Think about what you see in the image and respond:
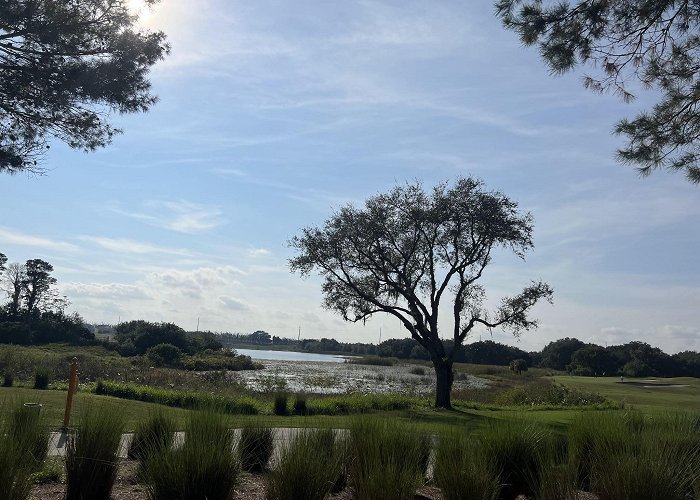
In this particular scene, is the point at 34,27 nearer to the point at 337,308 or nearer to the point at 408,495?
the point at 408,495

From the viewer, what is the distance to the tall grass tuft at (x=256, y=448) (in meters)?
7.46

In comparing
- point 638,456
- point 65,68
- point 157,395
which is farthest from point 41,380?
point 638,456

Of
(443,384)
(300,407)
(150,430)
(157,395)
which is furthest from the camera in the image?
(443,384)

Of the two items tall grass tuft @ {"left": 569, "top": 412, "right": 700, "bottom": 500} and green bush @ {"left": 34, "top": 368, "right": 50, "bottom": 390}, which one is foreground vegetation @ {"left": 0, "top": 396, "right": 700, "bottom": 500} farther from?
green bush @ {"left": 34, "top": 368, "right": 50, "bottom": 390}

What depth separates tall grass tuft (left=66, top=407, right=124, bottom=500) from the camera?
576 cm

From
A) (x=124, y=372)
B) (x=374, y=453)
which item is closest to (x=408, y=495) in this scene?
(x=374, y=453)

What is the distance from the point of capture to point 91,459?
18.9 ft

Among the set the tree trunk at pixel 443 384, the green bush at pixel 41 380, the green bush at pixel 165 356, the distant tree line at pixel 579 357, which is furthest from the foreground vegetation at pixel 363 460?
the distant tree line at pixel 579 357

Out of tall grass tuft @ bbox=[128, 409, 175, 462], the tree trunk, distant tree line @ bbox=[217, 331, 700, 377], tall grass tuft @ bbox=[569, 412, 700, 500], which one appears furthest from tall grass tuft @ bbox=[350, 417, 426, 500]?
distant tree line @ bbox=[217, 331, 700, 377]

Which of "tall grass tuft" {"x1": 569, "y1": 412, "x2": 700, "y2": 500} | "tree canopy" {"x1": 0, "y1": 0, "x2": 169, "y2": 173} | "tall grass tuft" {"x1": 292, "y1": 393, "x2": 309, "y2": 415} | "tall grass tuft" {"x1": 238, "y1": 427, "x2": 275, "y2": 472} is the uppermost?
"tree canopy" {"x1": 0, "y1": 0, "x2": 169, "y2": 173}

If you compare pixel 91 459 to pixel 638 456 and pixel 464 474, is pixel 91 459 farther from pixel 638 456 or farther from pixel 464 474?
pixel 638 456

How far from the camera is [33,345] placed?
56.7 m

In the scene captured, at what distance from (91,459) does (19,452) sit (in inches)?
38.1

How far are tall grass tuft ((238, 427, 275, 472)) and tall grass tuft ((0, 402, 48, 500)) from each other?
7.09ft
